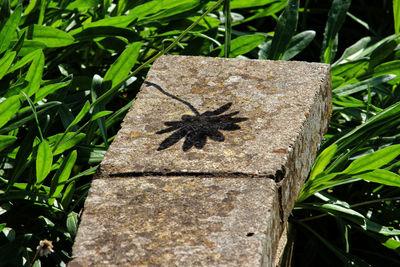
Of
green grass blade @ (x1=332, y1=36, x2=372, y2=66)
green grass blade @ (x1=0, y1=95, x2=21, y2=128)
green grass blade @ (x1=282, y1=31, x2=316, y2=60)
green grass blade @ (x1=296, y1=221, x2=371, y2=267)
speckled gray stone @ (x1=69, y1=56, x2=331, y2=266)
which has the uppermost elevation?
speckled gray stone @ (x1=69, y1=56, x2=331, y2=266)

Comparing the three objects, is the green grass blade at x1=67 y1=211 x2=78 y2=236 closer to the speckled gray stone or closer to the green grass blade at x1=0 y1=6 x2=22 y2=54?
the speckled gray stone

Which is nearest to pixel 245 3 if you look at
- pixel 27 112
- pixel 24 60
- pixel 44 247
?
pixel 24 60

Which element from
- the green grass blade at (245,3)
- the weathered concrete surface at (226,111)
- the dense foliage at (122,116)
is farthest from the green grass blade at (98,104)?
the green grass blade at (245,3)

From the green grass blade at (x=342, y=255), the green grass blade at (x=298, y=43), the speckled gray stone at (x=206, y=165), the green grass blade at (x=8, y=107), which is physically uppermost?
the speckled gray stone at (x=206, y=165)

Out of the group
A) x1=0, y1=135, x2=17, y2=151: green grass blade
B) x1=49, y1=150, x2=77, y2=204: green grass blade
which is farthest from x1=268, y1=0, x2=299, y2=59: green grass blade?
x1=0, y1=135, x2=17, y2=151: green grass blade

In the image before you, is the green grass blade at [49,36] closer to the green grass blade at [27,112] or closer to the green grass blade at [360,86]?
the green grass blade at [27,112]

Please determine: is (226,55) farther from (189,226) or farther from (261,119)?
(189,226)

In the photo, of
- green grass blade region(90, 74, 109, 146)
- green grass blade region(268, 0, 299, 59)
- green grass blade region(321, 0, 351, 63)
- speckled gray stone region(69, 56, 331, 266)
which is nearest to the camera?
speckled gray stone region(69, 56, 331, 266)
